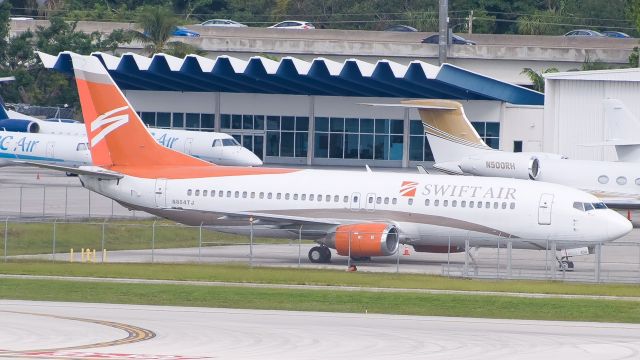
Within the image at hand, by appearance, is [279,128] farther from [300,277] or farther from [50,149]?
[300,277]

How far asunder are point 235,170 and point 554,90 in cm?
3145

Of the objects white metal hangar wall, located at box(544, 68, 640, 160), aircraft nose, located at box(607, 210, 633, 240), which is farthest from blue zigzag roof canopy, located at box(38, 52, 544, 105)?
aircraft nose, located at box(607, 210, 633, 240)

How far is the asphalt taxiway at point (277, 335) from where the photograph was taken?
23859mm

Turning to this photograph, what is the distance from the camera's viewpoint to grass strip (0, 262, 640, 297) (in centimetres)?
3606

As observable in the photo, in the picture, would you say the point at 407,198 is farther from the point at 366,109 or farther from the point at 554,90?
the point at 366,109

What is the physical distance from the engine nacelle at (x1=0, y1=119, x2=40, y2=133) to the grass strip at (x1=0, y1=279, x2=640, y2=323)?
46.8 metres

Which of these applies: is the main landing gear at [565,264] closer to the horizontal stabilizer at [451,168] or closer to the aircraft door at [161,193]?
the aircraft door at [161,193]

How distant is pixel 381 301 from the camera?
3259 cm

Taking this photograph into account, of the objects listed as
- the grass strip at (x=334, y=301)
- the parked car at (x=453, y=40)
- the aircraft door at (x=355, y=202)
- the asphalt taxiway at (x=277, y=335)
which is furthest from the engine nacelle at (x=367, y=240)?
the parked car at (x=453, y=40)

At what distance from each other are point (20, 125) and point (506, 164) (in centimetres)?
3412

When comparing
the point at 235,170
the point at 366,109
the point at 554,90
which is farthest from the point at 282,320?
the point at 366,109

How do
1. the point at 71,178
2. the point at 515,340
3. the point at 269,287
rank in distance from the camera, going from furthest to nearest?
the point at 71,178 → the point at 269,287 → the point at 515,340

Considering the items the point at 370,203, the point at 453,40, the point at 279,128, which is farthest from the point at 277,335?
the point at 453,40

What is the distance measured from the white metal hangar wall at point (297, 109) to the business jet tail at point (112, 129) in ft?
114
